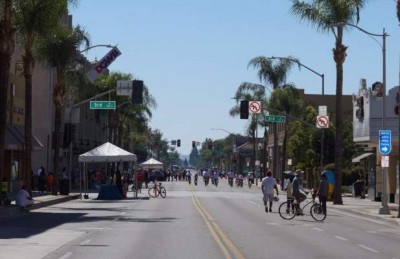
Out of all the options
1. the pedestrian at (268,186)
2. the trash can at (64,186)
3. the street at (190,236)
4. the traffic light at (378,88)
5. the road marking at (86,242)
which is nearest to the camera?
the street at (190,236)

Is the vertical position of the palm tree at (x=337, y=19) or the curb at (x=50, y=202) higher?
the palm tree at (x=337, y=19)

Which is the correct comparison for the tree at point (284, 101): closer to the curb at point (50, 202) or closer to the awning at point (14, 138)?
the curb at point (50, 202)

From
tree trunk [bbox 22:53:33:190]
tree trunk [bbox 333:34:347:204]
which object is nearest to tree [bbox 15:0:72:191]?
tree trunk [bbox 22:53:33:190]

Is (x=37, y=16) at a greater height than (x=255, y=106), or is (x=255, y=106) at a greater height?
(x=37, y=16)

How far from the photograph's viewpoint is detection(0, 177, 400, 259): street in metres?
18.1

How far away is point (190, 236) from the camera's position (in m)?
22.4

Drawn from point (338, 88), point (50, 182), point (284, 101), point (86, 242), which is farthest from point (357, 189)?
point (86, 242)

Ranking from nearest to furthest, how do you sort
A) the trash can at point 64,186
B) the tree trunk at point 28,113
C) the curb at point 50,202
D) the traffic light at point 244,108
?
the curb at point 50,202
the tree trunk at point 28,113
the trash can at point 64,186
the traffic light at point 244,108

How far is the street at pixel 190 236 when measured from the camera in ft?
59.3

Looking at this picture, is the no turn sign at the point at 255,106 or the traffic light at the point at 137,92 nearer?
the traffic light at the point at 137,92

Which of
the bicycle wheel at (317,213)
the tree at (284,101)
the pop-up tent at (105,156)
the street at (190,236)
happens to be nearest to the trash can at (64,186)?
the pop-up tent at (105,156)

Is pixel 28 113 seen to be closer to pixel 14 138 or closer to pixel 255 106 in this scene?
pixel 14 138

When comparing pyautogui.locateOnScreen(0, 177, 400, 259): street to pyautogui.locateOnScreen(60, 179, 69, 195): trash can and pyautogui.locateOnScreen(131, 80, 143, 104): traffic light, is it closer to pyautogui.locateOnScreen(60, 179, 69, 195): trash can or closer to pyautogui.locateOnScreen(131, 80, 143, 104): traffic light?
pyautogui.locateOnScreen(131, 80, 143, 104): traffic light

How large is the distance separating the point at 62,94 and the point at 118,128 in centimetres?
3702
